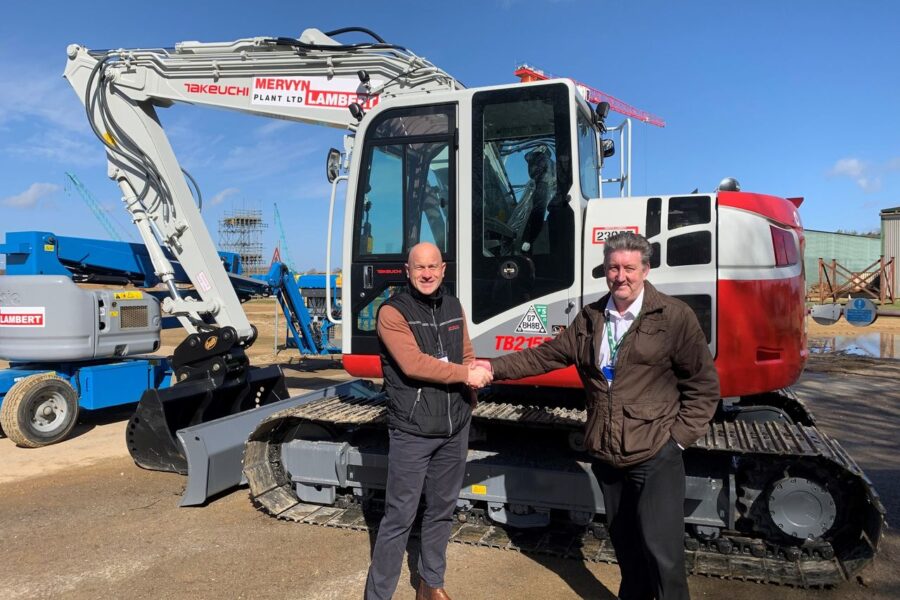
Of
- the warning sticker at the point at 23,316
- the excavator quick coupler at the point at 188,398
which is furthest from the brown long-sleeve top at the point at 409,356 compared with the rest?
the warning sticker at the point at 23,316

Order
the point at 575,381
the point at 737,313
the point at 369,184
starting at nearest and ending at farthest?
the point at 737,313, the point at 575,381, the point at 369,184

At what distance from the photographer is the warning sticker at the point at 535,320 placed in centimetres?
384

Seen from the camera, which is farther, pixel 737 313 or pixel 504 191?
pixel 504 191

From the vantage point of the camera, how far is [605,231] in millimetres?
3768

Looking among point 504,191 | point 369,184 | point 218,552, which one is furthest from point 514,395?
point 218,552

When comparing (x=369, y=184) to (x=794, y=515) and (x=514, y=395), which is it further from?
(x=794, y=515)

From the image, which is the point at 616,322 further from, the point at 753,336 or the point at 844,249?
the point at 844,249

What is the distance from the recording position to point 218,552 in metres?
3.99

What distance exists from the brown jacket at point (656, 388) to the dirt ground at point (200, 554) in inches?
51.8

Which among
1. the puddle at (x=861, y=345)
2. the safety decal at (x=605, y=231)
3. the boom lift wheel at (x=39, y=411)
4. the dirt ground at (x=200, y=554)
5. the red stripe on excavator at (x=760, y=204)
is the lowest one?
the dirt ground at (x=200, y=554)

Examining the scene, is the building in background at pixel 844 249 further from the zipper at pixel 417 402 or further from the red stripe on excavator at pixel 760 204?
the zipper at pixel 417 402

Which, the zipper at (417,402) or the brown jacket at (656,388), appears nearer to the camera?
the brown jacket at (656,388)

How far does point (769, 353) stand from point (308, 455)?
3109mm

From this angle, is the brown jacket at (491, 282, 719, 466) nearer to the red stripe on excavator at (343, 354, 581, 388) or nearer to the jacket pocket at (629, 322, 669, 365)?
the jacket pocket at (629, 322, 669, 365)
